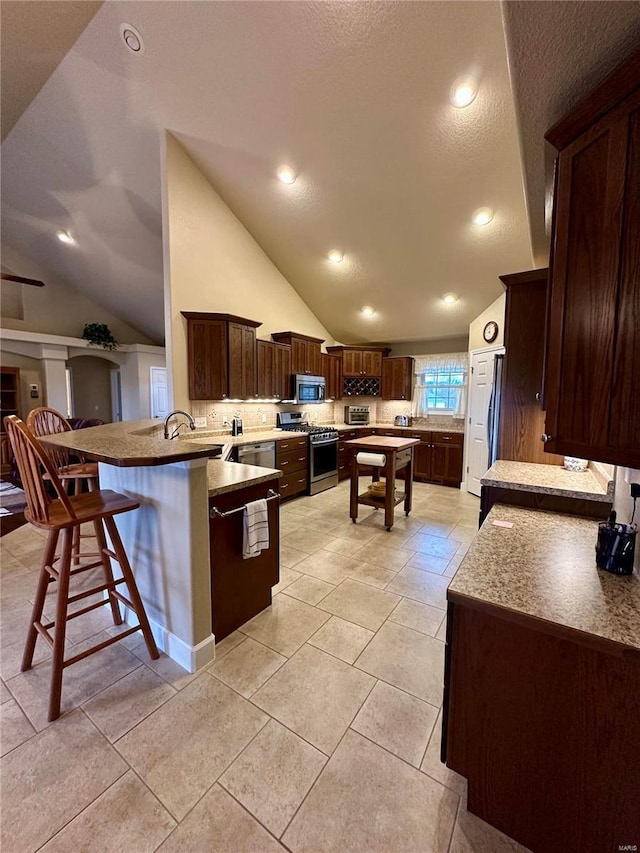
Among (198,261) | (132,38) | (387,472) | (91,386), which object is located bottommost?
(387,472)

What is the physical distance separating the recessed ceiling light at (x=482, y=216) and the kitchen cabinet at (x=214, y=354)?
2.82m

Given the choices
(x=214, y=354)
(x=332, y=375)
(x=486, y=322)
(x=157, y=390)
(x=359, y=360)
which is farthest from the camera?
(x=157, y=390)

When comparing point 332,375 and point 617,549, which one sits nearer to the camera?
point 617,549

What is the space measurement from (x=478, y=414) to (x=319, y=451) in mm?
2414

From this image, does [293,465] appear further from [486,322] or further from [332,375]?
[486,322]

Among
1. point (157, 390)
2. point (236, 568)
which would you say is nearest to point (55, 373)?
point (157, 390)

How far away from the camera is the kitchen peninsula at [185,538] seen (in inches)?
67.2

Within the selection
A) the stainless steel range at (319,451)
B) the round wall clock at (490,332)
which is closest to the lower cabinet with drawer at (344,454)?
the stainless steel range at (319,451)

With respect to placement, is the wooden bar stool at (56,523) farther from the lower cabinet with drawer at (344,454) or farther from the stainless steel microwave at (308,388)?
the lower cabinet with drawer at (344,454)

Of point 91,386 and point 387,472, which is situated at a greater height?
point 91,386

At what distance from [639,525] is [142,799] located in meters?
2.07

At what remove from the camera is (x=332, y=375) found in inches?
251

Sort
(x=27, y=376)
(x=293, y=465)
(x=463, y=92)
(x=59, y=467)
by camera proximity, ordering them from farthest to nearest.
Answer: (x=27, y=376)
(x=293, y=465)
(x=59, y=467)
(x=463, y=92)

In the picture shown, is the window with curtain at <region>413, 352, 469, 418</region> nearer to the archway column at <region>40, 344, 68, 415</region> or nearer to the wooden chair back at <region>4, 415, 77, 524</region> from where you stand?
the wooden chair back at <region>4, 415, 77, 524</region>
